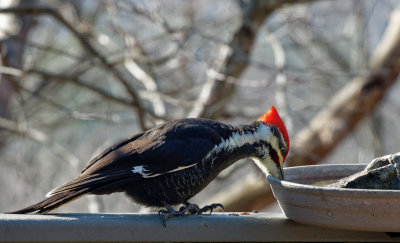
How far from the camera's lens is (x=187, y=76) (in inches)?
204

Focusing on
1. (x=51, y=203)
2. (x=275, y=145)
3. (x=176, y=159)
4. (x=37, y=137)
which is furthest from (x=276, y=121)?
(x=37, y=137)

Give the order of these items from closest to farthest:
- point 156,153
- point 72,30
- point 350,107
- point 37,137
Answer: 1. point 156,153
2. point 72,30
3. point 37,137
4. point 350,107

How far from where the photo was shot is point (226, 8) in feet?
19.3

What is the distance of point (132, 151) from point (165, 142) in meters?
0.15

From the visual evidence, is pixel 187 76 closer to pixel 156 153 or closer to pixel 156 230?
pixel 156 153

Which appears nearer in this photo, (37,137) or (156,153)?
(156,153)

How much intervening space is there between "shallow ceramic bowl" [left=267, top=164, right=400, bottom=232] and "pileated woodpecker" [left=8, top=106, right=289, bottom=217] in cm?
61

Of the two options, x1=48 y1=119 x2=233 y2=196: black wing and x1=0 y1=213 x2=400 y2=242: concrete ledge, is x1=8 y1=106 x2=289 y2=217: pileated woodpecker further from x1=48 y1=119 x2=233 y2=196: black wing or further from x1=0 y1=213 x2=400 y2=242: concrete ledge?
x1=0 y1=213 x2=400 y2=242: concrete ledge

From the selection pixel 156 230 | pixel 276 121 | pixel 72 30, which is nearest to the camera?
pixel 156 230

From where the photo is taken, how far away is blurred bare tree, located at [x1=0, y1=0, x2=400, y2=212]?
3.86 metres

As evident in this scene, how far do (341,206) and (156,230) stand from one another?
1.96 ft

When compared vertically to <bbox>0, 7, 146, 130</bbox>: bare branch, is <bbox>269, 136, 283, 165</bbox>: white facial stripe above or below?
below

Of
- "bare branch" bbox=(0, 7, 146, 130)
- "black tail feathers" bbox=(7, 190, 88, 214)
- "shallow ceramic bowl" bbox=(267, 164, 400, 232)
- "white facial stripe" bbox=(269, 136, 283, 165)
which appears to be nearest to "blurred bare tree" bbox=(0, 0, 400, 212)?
"bare branch" bbox=(0, 7, 146, 130)

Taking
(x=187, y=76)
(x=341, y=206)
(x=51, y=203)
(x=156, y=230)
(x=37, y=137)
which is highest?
(x=187, y=76)
